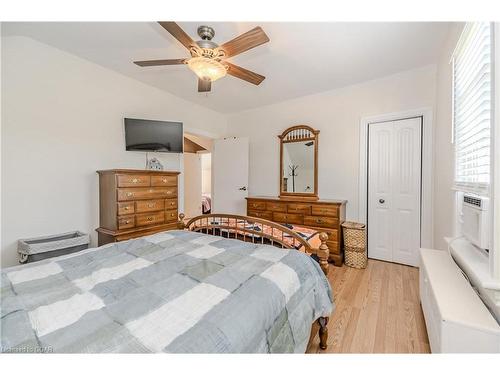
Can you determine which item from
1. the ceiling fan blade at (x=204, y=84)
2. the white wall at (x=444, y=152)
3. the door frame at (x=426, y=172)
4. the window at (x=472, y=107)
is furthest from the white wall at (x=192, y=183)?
the window at (x=472, y=107)

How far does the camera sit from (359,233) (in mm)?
2883

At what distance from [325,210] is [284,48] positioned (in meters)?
2.07

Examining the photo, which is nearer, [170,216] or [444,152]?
[444,152]

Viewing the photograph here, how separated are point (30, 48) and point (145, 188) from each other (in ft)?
5.79

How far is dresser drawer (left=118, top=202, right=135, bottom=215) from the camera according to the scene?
2480 mm

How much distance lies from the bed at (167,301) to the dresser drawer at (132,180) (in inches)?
46.0

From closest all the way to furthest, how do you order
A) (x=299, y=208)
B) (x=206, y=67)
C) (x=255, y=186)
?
(x=206, y=67), (x=299, y=208), (x=255, y=186)

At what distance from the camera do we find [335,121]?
337 centimetres

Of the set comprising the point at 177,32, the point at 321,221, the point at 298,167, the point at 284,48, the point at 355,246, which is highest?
the point at 284,48

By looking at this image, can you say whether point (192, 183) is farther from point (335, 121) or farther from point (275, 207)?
point (335, 121)

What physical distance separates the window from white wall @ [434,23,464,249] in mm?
210

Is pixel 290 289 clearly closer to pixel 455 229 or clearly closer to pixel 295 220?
pixel 455 229

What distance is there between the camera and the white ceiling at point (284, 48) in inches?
77.8

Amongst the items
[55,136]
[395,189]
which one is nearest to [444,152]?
[395,189]
